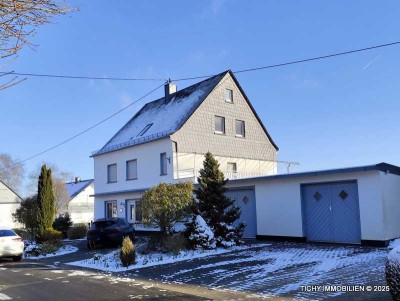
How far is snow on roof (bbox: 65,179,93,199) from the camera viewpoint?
6451 cm

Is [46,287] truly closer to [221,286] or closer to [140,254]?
[221,286]

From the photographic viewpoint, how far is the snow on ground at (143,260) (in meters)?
14.4

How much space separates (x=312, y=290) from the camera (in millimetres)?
9180

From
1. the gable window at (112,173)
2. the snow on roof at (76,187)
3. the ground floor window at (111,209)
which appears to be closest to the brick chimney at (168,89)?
the gable window at (112,173)

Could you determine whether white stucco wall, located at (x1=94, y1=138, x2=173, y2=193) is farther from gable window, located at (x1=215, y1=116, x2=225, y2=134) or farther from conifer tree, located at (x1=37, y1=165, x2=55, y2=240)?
conifer tree, located at (x1=37, y1=165, x2=55, y2=240)

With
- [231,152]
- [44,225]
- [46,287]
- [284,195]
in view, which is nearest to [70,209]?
[231,152]

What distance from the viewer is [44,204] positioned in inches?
885

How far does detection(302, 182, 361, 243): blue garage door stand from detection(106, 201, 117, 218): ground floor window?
17.6 metres

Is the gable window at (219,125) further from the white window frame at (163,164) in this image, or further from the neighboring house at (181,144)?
the white window frame at (163,164)

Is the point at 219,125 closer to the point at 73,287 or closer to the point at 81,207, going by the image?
the point at 73,287

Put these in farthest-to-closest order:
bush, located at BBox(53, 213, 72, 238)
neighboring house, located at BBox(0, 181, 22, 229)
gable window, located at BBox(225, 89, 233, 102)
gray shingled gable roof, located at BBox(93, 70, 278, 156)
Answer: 1. neighboring house, located at BBox(0, 181, 22, 229)
2. gable window, located at BBox(225, 89, 233, 102)
3. bush, located at BBox(53, 213, 72, 238)
4. gray shingled gable roof, located at BBox(93, 70, 278, 156)

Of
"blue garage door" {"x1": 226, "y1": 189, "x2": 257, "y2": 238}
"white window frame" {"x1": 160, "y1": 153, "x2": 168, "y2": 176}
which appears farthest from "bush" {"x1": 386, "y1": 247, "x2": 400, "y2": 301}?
"white window frame" {"x1": 160, "y1": 153, "x2": 168, "y2": 176}

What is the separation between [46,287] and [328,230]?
1135 centimetres

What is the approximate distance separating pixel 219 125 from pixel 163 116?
4175 millimetres
